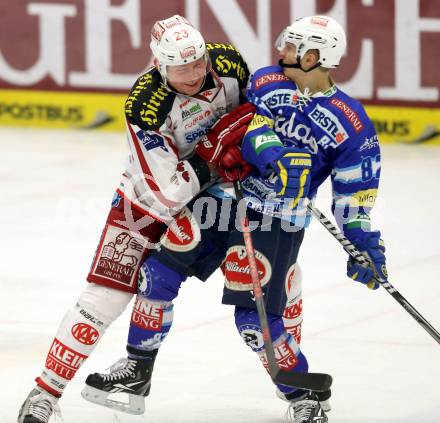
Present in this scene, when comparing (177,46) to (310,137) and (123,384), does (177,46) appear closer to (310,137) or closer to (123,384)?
(310,137)

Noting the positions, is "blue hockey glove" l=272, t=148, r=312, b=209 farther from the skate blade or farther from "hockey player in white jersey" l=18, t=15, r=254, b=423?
the skate blade

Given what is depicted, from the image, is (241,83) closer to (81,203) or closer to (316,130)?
(316,130)

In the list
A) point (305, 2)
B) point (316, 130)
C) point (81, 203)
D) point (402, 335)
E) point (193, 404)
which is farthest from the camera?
point (305, 2)

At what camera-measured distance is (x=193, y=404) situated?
211 inches

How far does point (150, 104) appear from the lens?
15.9ft

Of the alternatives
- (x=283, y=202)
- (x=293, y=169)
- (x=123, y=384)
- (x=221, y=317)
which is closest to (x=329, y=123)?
(x=293, y=169)

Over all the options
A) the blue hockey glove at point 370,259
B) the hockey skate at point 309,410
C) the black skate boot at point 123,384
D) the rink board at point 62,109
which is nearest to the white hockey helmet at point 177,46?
the blue hockey glove at point 370,259

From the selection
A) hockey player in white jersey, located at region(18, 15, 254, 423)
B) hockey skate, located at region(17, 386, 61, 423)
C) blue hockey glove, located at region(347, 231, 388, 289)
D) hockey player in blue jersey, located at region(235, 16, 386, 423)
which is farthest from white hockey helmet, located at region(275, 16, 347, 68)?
hockey skate, located at region(17, 386, 61, 423)

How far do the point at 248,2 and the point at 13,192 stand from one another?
238 centimetres

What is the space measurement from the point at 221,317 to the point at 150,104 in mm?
1860

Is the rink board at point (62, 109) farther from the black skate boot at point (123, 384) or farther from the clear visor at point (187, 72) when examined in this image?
the clear visor at point (187, 72)

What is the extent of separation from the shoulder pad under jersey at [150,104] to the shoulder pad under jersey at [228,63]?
0.23 m

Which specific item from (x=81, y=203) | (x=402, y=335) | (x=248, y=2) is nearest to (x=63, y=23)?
(x=248, y=2)

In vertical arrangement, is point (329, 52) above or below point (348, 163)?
above
